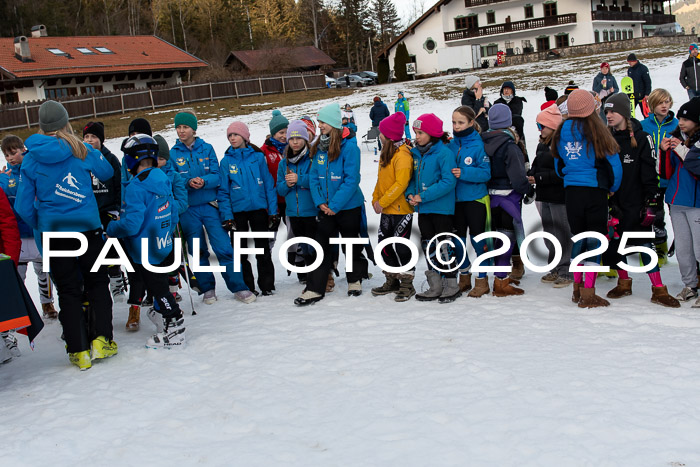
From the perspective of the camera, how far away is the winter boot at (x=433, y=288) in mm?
6816

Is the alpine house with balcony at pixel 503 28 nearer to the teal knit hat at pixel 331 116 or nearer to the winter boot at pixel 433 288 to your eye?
the teal knit hat at pixel 331 116

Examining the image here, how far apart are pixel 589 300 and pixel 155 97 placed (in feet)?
114

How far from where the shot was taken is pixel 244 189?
7.32m

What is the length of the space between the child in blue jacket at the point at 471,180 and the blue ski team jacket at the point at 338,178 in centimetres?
107

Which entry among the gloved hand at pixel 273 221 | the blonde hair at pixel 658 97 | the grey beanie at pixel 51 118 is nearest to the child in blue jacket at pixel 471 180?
the blonde hair at pixel 658 97

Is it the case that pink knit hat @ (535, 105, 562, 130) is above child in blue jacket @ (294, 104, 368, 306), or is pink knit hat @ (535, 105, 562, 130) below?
above

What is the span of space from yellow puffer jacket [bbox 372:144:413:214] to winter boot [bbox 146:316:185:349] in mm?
2469

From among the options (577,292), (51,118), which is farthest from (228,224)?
(577,292)

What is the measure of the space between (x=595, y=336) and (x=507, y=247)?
63.4 inches

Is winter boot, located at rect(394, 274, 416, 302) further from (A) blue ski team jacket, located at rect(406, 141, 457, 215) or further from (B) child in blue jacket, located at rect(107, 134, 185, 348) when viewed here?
(B) child in blue jacket, located at rect(107, 134, 185, 348)

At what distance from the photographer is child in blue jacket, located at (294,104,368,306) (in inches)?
272

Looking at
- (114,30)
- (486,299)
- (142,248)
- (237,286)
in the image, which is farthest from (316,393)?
(114,30)

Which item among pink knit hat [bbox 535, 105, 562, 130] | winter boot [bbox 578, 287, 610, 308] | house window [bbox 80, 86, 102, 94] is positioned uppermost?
house window [bbox 80, 86, 102, 94]

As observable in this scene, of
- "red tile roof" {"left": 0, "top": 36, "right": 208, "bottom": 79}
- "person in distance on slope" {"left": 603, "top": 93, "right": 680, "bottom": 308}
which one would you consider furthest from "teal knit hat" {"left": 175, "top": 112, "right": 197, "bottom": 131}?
"red tile roof" {"left": 0, "top": 36, "right": 208, "bottom": 79}
